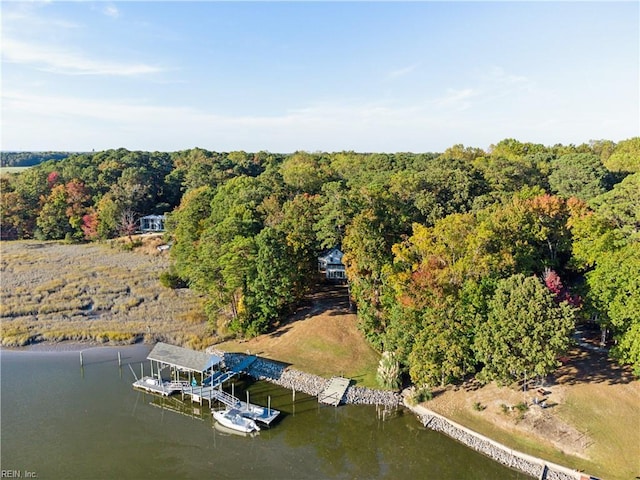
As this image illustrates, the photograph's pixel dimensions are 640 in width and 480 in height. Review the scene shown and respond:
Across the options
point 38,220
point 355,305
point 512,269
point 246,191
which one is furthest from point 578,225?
point 38,220

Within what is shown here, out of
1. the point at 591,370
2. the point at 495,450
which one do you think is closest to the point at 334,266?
the point at 591,370

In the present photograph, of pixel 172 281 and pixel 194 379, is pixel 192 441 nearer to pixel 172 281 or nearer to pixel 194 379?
pixel 194 379

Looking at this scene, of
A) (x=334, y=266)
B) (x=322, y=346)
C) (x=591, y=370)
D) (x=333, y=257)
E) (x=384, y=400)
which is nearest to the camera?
(x=591, y=370)

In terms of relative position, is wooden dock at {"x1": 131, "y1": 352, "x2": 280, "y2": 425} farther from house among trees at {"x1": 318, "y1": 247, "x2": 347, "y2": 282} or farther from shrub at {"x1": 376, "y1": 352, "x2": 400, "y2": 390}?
house among trees at {"x1": 318, "y1": 247, "x2": 347, "y2": 282}

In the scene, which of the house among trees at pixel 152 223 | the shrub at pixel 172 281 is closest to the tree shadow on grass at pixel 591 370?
the shrub at pixel 172 281

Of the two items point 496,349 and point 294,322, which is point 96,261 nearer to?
point 294,322

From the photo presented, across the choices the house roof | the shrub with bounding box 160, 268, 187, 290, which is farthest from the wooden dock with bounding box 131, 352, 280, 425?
the house roof
